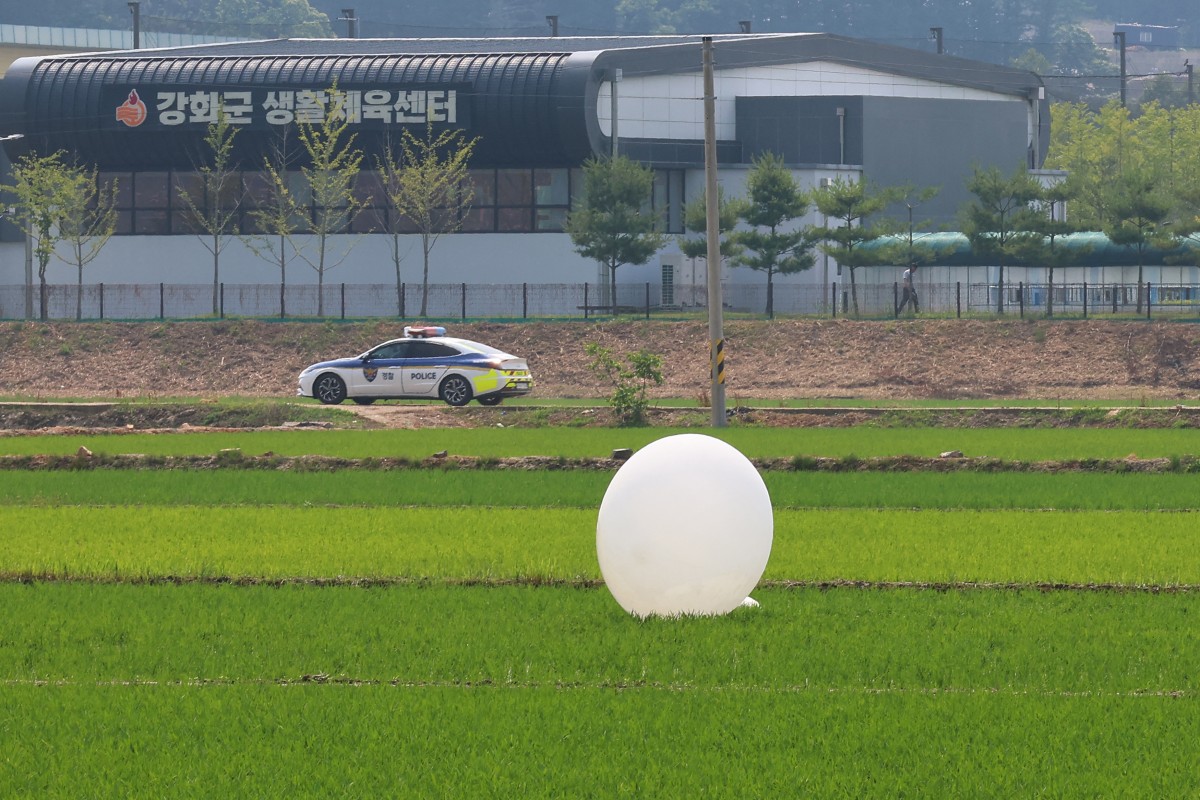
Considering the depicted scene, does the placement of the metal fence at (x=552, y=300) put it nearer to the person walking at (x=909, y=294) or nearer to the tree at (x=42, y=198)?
the person walking at (x=909, y=294)

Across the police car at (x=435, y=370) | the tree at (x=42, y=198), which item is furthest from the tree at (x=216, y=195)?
the police car at (x=435, y=370)

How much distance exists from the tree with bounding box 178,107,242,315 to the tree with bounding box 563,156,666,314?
1351 cm

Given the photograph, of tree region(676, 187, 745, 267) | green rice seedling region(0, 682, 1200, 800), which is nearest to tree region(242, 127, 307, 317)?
tree region(676, 187, 745, 267)

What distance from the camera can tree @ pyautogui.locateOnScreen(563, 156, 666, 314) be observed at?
60.8 m

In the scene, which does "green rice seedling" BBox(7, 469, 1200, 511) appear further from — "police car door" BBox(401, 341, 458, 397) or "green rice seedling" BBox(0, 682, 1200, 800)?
"police car door" BBox(401, 341, 458, 397)

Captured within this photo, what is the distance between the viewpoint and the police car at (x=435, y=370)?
1660 inches

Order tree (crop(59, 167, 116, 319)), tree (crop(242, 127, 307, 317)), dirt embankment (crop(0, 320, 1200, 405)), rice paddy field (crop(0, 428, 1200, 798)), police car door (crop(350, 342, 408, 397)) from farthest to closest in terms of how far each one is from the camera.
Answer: tree (crop(242, 127, 307, 317))
tree (crop(59, 167, 116, 319))
dirt embankment (crop(0, 320, 1200, 405))
police car door (crop(350, 342, 408, 397))
rice paddy field (crop(0, 428, 1200, 798))

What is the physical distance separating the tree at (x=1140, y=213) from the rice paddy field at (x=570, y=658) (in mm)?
40647

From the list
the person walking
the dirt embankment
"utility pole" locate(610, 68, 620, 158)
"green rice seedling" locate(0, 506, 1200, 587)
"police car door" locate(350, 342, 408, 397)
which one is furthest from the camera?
"utility pole" locate(610, 68, 620, 158)

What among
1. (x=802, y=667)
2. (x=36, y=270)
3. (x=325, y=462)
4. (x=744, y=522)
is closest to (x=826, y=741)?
(x=802, y=667)

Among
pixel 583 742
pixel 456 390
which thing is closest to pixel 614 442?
pixel 456 390

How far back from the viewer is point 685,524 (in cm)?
1263

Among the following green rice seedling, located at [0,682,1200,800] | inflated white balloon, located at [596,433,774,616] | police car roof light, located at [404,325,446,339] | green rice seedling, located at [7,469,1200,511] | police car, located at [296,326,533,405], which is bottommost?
green rice seedling, located at [0,682,1200,800]

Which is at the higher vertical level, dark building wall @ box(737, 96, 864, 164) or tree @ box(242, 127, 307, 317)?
dark building wall @ box(737, 96, 864, 164)
